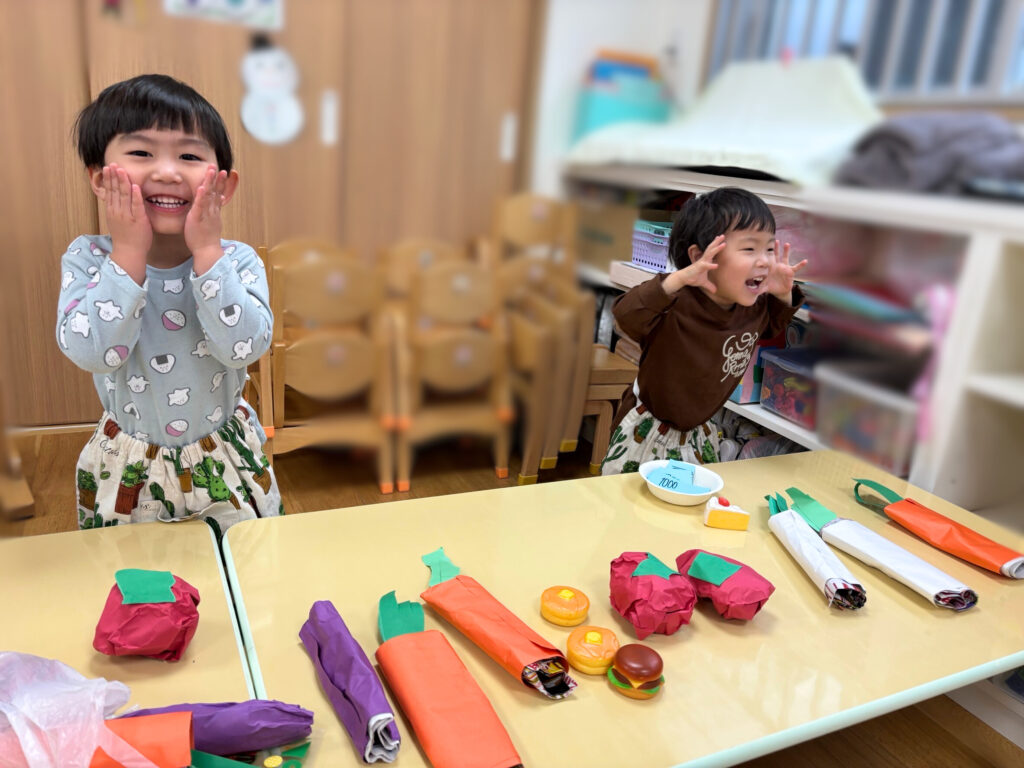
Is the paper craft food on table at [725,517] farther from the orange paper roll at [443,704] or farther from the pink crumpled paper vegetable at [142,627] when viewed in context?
the pink crumpled paper vegetable at [142,627]

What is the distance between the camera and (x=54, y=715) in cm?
52

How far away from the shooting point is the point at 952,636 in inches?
31.2

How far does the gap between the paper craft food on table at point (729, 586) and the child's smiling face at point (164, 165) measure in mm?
587

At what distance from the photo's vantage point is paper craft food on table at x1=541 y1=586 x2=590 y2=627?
28.9 inches

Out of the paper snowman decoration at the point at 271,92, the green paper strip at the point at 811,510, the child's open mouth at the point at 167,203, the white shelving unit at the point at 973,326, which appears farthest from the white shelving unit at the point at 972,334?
the green paper strip at the point at 811,510

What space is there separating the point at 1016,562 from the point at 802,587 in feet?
0.92

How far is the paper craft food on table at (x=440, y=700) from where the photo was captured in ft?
1.82

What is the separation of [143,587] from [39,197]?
361 mm

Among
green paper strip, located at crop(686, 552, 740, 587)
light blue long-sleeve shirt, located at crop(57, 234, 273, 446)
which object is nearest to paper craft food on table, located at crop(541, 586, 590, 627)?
green paper strip, located at crop(686, 552, 740, 587)

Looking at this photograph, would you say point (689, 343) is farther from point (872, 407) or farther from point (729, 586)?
point (872, 407)

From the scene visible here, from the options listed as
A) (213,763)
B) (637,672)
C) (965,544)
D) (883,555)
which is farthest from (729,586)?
(213,763)

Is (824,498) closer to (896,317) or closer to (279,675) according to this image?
(279,675)

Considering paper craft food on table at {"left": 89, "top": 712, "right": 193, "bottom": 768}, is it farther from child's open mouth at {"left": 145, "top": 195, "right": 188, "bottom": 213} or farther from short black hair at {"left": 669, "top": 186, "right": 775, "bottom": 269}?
short black hair at {"left": 669, "top": 186, "right": 775, "bottom": 269}

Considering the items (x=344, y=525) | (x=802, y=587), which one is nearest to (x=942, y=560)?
(x=802, y=587)
